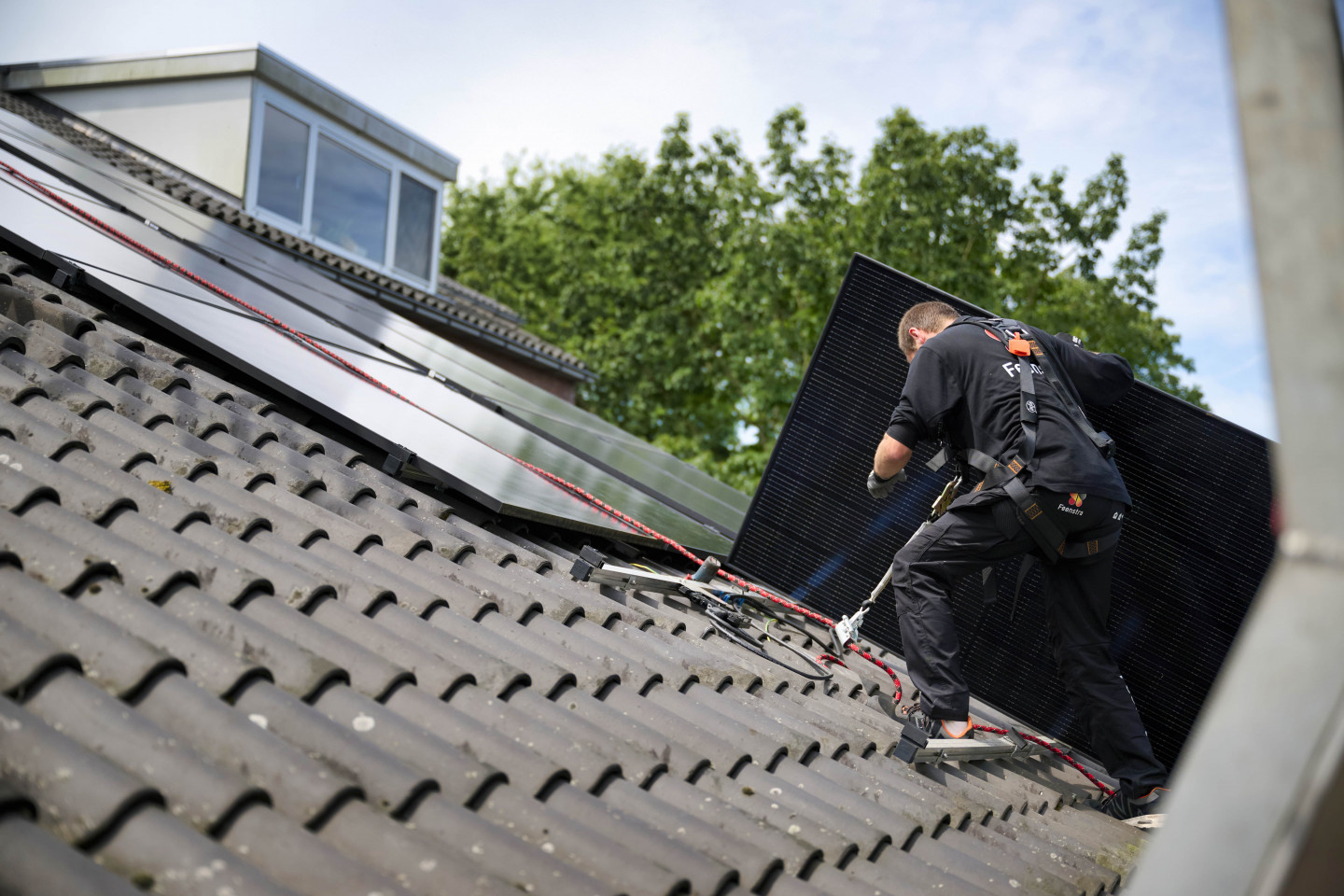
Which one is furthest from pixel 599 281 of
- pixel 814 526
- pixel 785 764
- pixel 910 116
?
pixel 785 764

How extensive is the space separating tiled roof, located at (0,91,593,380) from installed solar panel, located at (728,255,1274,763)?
8682mm

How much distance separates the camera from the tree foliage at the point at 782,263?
69.4 ft

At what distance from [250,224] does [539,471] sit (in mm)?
8798

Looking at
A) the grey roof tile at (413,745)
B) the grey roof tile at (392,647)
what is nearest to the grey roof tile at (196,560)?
the grey roof tile at (392,647)

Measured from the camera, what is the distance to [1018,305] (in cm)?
2252

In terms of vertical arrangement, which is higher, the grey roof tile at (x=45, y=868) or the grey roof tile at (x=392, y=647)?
the grey roof tile at (x=392, y=647)

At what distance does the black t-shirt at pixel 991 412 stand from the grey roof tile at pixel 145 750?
105 inches

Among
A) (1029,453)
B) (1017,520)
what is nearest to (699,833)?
(1017,520)

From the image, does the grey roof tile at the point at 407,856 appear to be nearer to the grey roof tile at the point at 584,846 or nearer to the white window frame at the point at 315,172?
the grey roof tile at the point at 584,846

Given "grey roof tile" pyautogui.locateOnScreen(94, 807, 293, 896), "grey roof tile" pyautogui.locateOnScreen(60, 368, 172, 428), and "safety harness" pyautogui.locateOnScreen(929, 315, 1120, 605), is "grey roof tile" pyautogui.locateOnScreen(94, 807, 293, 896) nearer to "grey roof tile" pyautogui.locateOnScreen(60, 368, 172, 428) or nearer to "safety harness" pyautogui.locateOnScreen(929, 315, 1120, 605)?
"grey roof tile" pyautogui.locateOnScreen(60, 368, 172, 428)

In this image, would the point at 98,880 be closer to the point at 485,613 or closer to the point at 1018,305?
the point at 485,613

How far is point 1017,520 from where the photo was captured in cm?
345

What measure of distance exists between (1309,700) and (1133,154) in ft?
81.9

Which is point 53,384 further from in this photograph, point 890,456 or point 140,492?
point 890,456
